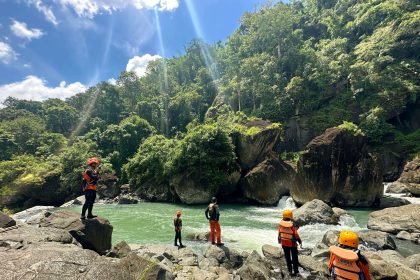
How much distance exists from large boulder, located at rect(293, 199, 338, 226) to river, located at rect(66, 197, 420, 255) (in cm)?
51

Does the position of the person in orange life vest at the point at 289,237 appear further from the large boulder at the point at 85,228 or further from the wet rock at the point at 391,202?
the wet rock at the point at 391,202

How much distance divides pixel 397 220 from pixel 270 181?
1396 centimetres

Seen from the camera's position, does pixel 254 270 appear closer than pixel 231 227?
Yes

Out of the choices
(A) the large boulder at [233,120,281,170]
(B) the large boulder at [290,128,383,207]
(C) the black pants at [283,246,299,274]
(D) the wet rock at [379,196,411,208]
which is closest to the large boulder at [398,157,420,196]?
(D) the wet rock at [379,196,411,208]

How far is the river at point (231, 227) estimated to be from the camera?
15445 mm

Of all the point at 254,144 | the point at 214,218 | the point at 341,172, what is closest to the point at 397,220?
the point at 341,172

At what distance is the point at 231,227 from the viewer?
19.4m

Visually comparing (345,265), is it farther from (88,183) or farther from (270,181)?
(270,181)

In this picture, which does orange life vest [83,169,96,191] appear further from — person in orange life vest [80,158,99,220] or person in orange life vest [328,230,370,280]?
person in orange life vest [328,230,370,280]

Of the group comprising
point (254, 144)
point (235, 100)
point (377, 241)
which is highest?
point (235, 100)

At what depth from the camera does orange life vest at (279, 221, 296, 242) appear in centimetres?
940

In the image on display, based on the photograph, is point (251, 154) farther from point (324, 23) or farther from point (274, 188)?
point (324, 23)

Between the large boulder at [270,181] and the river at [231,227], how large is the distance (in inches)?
93.3

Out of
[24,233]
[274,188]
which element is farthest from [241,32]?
[24,233]
